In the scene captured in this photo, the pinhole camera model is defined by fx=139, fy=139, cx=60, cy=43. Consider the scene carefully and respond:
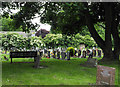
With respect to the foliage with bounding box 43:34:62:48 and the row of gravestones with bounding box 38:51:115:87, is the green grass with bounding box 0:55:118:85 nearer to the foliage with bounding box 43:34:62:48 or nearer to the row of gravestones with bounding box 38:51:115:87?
the row of gravestones with bounding box 38:51:115:87

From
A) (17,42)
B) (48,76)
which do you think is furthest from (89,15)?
(17,42)

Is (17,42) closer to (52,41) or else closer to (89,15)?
(52,41)

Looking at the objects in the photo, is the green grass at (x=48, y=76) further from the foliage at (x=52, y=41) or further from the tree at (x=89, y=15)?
the foliage at (x=52, y=41)

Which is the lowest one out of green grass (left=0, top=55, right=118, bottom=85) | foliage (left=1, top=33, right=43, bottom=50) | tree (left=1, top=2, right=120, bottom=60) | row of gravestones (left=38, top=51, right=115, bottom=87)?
green grass (left=0, top=55, right=118, bottom=85)

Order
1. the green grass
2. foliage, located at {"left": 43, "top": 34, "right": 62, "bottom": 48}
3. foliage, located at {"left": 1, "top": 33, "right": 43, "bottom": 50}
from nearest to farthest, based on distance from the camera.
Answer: the green grass, foliage, located at {"left": 1, "top": 33, "right": 43, "bottom": 50}, foliage, located at {"left": 43, "top": 34, "right": 62, "bottom": 48}

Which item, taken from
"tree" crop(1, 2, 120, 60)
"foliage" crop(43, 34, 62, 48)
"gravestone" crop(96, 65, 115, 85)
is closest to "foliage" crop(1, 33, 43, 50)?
"foliage" crop(43, 34, 62, 48)

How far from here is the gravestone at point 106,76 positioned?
5.29m

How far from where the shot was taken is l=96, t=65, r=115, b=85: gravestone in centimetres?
529

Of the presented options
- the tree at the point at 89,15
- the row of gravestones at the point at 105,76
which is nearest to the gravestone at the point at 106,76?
the row of gravestones at the point at 105,76

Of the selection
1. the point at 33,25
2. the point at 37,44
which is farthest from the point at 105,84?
the point at 37,44

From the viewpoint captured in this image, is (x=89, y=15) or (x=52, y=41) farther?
(x=52, y=41)

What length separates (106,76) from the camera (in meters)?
5.52

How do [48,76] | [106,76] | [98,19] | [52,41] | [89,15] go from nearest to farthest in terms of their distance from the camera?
[106,76] → [48,76] → [89,15] → [98,19] → [52,41]

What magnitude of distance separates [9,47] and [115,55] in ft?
52.4
